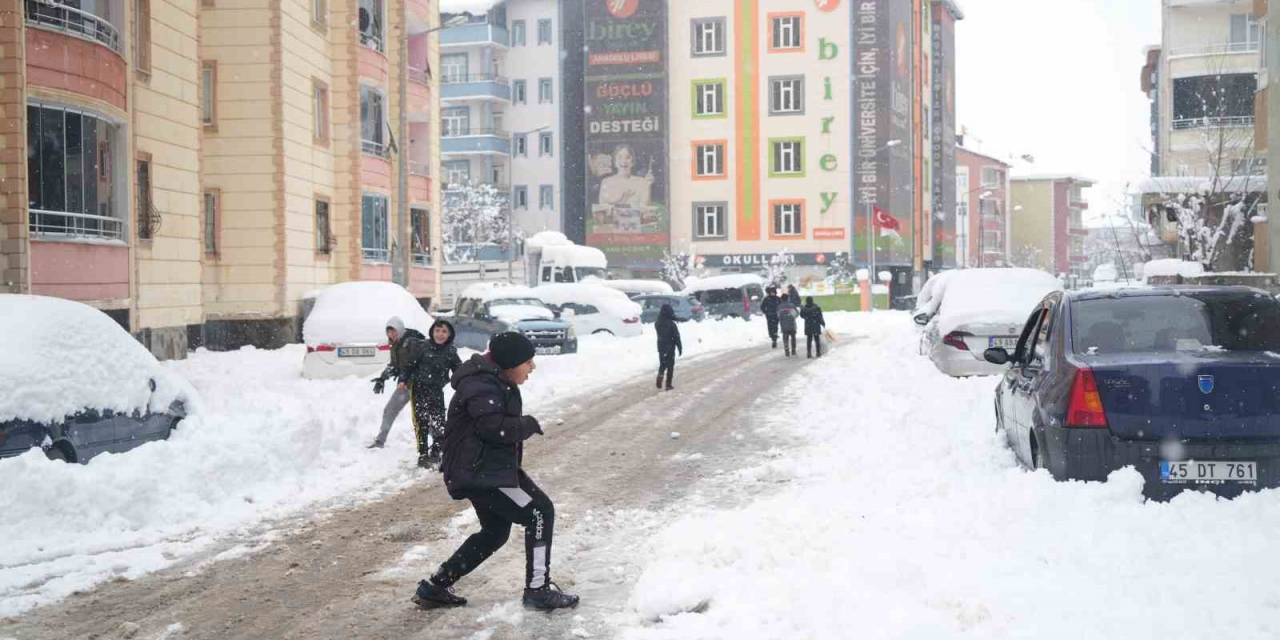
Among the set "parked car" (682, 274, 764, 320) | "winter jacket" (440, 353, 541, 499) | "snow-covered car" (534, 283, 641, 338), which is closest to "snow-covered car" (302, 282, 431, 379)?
"snow-covered car" (534, 283, 641, 338)

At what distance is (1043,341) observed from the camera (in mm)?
9141

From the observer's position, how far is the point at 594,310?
33906 millimetres

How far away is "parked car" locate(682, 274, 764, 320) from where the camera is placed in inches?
1919

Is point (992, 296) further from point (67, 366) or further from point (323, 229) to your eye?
point (323, 229)

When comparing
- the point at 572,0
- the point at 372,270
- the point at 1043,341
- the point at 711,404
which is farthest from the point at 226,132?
the point at 572,0

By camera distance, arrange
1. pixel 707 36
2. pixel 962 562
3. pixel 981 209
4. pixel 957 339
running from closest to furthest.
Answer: pixel 962 562
pixel 957 339
pixel 707 36
pixel 981 209

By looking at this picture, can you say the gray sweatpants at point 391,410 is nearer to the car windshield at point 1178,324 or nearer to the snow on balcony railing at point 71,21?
the car windshield at point 1178,324

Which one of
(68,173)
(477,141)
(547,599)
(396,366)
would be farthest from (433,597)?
(477,141)

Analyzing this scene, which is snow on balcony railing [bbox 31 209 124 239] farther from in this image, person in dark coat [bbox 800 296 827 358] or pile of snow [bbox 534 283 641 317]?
person in dark coat [bbox 800 296 827 358]

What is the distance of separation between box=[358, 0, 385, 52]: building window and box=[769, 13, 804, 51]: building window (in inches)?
1421

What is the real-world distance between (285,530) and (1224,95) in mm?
48618

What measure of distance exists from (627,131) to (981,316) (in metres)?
53.4

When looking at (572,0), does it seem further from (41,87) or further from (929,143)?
(41,87)

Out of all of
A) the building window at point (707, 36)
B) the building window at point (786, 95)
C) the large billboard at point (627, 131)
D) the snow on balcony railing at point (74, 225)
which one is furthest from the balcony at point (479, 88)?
the snow on balcony railing at point (74, 225)
